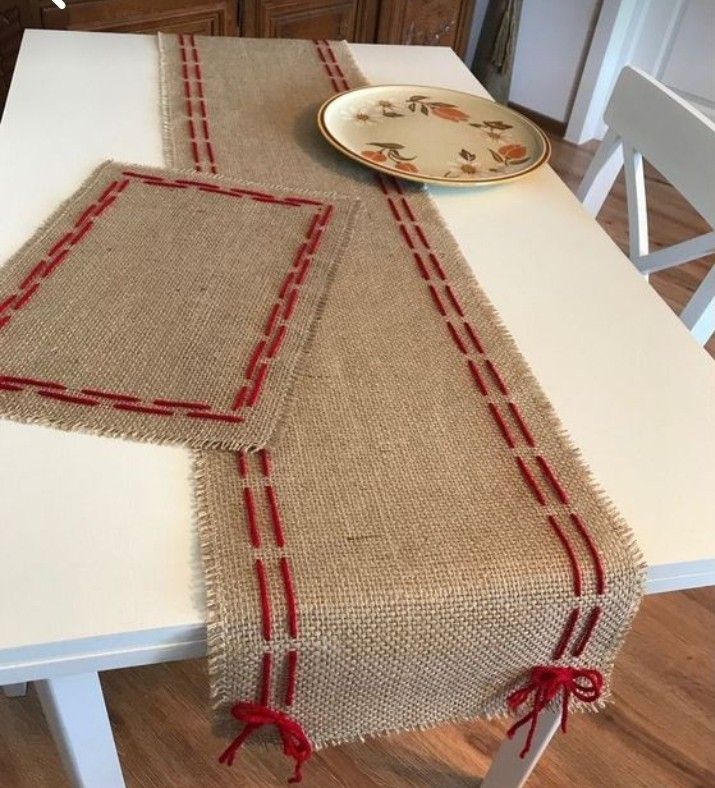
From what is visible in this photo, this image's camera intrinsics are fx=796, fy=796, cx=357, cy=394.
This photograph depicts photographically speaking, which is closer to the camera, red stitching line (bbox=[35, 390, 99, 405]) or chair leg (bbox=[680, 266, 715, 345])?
red stitching line (bbox=[35, 390, 99, 405])

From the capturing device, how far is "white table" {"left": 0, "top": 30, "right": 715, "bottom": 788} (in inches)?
19.7

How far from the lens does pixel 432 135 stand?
106 cm

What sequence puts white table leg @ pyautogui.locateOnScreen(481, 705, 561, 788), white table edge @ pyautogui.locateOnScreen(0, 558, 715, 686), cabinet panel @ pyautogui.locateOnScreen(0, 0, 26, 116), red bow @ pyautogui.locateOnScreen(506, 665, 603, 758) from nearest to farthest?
white table edge @ pyautogui.locateOnScreen(0, 558, 715, 686) → red bow @ pyautogui.locateOnScreen(506, 665, 603, 758) → white table leg @ pyautogui.locateOnScreen(481, 705, 561, 788) → cabinet panel @ pyautogui.locateOnScreen(0, 0, 26, 116)

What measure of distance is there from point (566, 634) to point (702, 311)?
53 centimetres

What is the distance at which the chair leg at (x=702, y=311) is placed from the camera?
945mm

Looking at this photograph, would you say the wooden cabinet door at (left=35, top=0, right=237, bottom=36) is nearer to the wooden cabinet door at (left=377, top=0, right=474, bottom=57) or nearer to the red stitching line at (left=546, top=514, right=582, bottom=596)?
the wooden cabinet door at (left=377, top=0, right=474, bottom=57)

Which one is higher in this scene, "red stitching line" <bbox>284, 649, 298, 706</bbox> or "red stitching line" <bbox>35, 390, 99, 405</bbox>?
"red stitching line" <bbox>35, 390, 99, 405</bbox>

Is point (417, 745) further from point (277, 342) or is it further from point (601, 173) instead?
point (601, 173)

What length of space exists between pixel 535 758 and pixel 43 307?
29.8 inches

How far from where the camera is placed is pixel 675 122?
39.7 inches

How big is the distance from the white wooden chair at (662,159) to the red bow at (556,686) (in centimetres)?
49

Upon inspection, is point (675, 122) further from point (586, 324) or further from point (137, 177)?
point (137, 177)

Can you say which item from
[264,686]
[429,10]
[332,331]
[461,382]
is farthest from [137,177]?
[429,10]

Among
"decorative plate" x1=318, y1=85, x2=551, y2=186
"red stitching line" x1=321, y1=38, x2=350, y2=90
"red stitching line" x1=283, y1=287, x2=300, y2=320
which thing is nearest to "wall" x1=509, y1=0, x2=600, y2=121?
"red stitching line" x1=321, y1=38, x2=350, y2=90
